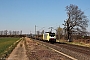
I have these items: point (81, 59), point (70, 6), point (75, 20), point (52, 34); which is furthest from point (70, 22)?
point (81, 59)

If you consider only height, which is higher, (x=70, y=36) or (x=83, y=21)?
(x=83, y=21)

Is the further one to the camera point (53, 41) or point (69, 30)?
point (69, 30)

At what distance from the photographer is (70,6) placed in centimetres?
8562

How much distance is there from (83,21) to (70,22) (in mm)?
5089

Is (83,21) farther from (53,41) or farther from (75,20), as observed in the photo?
(53,41)

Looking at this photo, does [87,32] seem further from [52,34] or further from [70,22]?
[52,34]

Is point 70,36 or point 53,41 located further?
point 70,36

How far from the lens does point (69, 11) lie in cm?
8488

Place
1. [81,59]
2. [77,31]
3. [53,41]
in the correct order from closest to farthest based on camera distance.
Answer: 1. [81,59]
2. [53,41]
3. [77,31]

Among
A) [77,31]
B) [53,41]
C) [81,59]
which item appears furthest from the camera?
[77,31]

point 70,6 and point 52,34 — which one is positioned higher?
point 70,6

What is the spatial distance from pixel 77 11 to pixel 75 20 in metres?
4.15

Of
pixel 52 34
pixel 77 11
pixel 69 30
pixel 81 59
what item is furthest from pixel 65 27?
pixel 81 59

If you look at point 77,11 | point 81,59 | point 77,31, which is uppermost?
point 77,11
